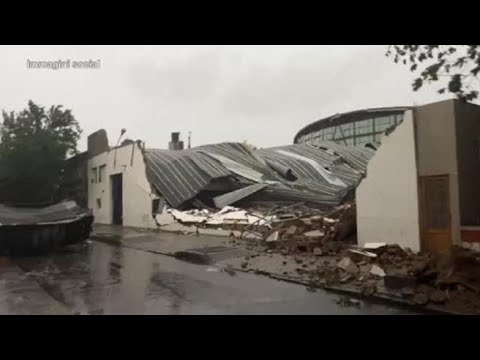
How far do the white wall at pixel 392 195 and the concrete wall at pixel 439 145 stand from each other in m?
0.20

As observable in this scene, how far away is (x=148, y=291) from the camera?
838 cm

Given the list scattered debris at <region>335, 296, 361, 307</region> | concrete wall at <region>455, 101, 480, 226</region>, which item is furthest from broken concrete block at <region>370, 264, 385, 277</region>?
concrete wall at <region>455, 101, 480, 226</region>

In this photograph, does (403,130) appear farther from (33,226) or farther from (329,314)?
(33,226)

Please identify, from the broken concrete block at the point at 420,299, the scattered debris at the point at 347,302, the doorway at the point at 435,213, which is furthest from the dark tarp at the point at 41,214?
the broken concrete block at the point at 420,299

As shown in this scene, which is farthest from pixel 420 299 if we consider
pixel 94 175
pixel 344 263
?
pixel 94 175

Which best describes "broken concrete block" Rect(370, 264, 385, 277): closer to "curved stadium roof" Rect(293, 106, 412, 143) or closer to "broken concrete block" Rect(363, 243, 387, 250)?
"broken concrete block" Rect(363, 243, 387, 250)

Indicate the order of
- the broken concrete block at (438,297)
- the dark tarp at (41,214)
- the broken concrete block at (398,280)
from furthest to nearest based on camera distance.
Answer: the dark tarp at (41,214), the broken concrete block at (398,280), the broken concrete block at (438,297)

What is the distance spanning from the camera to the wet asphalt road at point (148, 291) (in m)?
6.91

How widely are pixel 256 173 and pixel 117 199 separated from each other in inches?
358

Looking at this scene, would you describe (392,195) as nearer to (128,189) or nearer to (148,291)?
(148,291)

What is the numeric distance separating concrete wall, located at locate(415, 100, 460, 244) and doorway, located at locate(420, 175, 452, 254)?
0.12m

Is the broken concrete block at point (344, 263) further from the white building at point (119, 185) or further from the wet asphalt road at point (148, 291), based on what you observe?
the white building at point (119, 185)

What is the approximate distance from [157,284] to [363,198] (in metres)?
5.85
